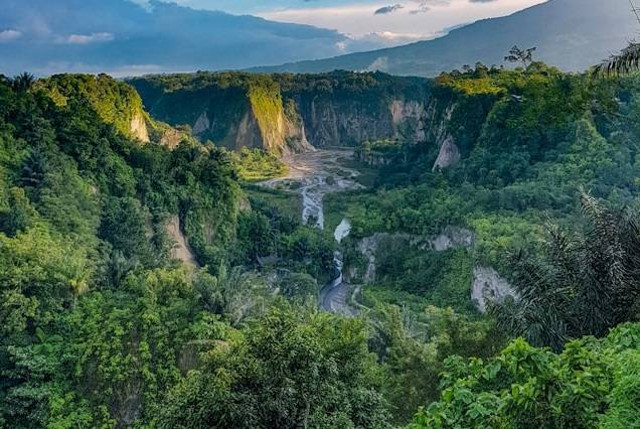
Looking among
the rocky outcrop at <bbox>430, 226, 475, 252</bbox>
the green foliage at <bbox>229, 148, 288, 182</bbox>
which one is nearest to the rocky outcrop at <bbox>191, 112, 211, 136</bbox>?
the green foliage at <bbox>229, 148, 288, 182</bbox>

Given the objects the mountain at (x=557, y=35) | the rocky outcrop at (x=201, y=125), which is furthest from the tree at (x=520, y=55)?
the rocky outcrop at (x=201, y=125)

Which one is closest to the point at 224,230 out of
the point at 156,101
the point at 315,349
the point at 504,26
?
the point at 315,349

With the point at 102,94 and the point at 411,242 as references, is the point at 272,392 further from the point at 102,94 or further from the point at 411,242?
the point at 102,94

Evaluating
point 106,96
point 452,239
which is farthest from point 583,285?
point 106,96

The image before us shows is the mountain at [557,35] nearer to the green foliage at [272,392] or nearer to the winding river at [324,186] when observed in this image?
the winding river at [324,186]

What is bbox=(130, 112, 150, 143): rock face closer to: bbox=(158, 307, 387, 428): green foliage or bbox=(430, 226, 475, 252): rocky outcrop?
bbox=(430, 226, 475, 252): rocky outcrop
